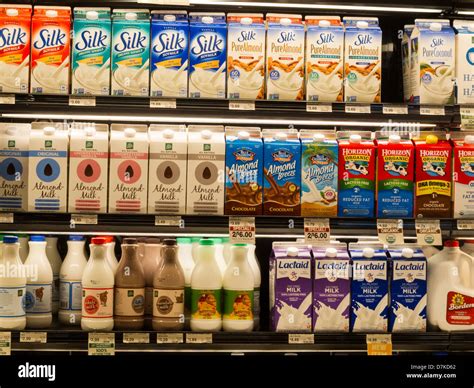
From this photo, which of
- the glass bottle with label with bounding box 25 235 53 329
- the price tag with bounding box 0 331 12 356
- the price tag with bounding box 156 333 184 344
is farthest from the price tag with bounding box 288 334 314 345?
the price tag with bounding box 0 331 12 356

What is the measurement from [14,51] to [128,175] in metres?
0.75

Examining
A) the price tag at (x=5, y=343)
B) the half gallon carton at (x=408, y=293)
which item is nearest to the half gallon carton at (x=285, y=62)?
the half gallon carton at (x=408, y=293)

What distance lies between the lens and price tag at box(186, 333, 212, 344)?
2684 mm

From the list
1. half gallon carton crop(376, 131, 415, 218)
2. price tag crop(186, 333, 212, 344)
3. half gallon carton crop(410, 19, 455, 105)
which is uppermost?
half gallon carton crop(410, 19, 455, 105)

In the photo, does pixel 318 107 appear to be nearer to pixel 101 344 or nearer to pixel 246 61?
pixel 246 61

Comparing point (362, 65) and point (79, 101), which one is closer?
point (79, 101)

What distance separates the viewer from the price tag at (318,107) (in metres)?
2.73

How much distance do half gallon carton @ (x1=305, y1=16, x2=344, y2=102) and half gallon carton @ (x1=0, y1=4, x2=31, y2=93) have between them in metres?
1.27

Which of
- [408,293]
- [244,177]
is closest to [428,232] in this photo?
[408,293]

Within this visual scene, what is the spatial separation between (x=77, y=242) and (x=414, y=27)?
1.91 metres

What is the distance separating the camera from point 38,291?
9.14ft

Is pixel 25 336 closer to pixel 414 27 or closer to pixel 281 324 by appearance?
pixel 281 324

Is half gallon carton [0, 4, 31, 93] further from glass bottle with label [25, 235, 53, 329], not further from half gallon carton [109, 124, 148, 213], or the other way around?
glass bottle with label [25, 235, 53, 329]

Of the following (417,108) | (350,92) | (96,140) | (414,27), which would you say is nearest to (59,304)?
(96,140)
